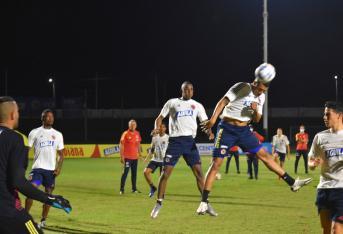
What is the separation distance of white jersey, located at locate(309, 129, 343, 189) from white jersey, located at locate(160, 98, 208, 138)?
516 cm

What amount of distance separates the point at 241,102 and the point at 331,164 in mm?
3350

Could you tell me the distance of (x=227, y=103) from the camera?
10.5 meters

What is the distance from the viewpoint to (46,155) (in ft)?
39.9

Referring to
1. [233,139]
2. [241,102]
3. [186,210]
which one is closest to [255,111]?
[241,102]

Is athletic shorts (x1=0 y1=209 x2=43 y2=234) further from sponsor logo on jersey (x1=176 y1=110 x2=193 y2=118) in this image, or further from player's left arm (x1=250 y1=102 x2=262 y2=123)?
sponsor logo on jersey (x1=176 y1=110 x2=193 y2=118)

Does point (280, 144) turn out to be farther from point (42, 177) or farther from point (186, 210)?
point (42, 177)

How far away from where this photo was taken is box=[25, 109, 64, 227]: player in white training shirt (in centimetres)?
1202

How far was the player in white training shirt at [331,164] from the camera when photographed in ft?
24.4

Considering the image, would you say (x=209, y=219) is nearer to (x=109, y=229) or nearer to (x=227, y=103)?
(x=109, y=229)

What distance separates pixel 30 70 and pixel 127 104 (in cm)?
1423

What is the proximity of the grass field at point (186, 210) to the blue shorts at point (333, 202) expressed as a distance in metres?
3.78

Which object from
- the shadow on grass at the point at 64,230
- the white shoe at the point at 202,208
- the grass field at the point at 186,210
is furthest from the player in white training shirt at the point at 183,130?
the shadow on grass at the point at 64,230

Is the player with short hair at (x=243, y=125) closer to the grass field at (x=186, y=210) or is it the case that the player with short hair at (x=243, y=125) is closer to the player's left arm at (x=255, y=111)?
the player's left arm at (x=255, y=111)

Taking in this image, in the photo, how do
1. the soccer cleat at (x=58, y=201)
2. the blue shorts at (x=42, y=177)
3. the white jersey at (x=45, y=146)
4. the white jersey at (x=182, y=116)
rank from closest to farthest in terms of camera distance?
the soccer cleat at (x=58, y=201) < the blue shorts at (x=42, y=177) < the white jersey at (x=45, y=146) < the white jersey at (x=182, y=116)
